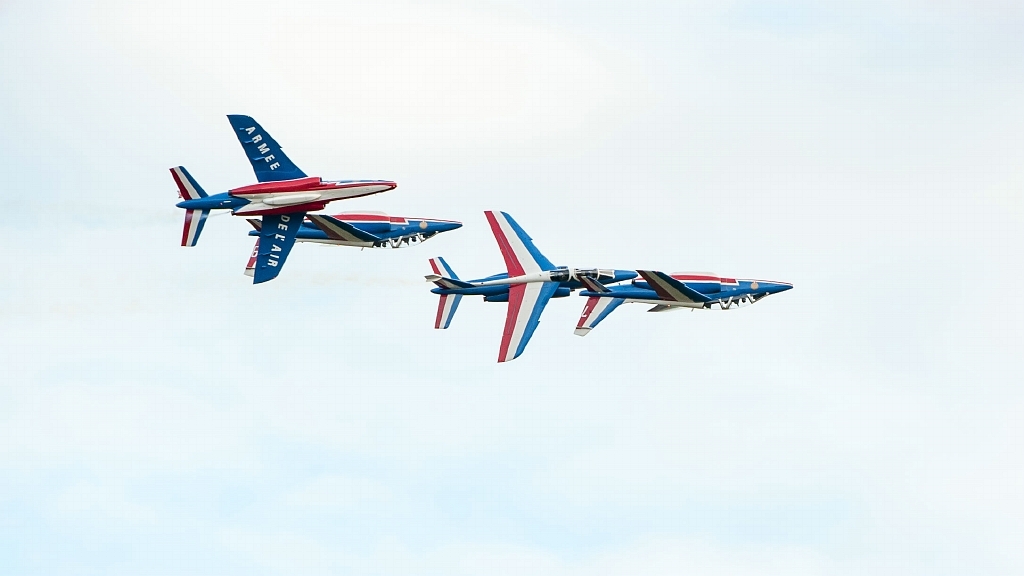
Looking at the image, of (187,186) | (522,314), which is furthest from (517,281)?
(187,186)

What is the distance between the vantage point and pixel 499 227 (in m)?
133

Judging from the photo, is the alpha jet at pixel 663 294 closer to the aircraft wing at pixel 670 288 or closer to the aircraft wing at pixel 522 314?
the aircraft wing at pixel 670 288

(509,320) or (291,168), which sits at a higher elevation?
(291,168)

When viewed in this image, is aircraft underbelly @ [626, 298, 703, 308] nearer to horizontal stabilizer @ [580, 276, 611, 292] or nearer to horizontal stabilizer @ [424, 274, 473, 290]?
horizontal stabilizer @ [580, 276, 611, 292]

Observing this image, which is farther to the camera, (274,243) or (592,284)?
(592,284)

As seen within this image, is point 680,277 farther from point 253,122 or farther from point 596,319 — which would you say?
point 253,122

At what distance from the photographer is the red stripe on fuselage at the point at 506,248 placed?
131 metres

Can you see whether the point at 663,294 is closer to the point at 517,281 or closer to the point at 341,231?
the point at 517,281

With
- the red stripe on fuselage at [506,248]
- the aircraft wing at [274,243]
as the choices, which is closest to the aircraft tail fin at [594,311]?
the red stripe on fuselage at [506,248]

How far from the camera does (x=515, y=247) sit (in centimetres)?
13225

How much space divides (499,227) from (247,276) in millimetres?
17432

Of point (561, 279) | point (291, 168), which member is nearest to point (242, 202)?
point (291, 168)

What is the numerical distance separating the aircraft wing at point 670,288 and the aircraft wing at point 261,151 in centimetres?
2450

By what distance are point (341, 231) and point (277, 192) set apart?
25.7ft
